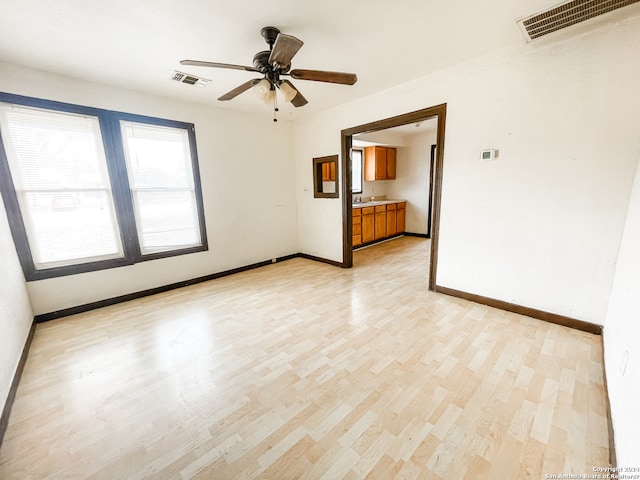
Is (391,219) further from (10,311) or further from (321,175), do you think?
(10,311)

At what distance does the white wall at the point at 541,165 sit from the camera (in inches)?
80.2

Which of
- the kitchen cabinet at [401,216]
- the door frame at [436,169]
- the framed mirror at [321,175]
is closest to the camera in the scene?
the door frame at [436,169]

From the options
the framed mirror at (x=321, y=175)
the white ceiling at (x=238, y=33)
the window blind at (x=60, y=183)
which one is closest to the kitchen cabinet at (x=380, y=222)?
the framed mirror at (x=321, y=175)

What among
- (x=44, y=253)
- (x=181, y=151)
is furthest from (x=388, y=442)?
(x=181, y=151)

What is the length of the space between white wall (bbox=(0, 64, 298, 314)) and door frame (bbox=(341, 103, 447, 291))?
1305mm

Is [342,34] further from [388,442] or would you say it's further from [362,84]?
[388,442]

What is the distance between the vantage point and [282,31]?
6.71 ft

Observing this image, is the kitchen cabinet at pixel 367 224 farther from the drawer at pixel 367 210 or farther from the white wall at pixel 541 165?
the white wall at pixel 541 165

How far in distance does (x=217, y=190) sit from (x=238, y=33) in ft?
7.69

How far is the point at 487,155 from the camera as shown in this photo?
8.65 feet

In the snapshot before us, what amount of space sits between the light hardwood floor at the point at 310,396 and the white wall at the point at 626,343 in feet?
0.58

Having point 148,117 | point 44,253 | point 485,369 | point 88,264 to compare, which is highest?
point 148,117

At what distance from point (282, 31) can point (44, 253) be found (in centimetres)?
337

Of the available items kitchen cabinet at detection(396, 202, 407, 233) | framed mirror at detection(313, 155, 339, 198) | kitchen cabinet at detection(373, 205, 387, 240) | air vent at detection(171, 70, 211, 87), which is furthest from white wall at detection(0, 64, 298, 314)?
kitchen cabinet at detection(396, 202, 407, 233)
